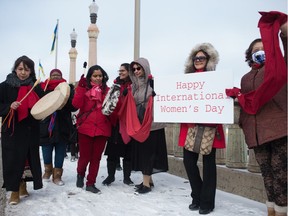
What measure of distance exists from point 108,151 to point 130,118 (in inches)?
37.1

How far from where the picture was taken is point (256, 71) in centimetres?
A: 304

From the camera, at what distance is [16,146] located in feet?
12.9

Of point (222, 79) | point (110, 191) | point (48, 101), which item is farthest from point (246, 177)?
point (48, 101)

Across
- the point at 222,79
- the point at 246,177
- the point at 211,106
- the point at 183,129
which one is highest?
the point at 222,79

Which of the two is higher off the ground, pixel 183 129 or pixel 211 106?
pixel 211 106

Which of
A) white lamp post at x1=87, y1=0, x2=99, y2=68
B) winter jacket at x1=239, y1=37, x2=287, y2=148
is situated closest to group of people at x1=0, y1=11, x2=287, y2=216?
winter jacket at x1=239, y1=37, x2=287, y2=148

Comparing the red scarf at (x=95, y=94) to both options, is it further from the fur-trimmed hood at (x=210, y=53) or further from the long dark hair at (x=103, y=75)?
the fur-trimmed hood at (x=210, y=53)

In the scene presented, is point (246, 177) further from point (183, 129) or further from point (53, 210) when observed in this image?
point (53, 210)

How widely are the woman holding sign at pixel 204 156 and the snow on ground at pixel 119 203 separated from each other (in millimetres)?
145

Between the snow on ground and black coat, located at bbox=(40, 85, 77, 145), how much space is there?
0.69 m

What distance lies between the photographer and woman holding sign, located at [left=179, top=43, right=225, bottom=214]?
11.3ft

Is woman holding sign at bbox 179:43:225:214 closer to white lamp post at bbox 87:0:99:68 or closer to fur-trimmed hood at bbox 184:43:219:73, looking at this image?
fur-trimmed hood at bbox 184:43:219:73

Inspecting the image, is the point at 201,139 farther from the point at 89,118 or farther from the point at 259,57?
the point at 89,118

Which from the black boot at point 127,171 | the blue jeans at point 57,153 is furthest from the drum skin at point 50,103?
the black boot at point 127,171
